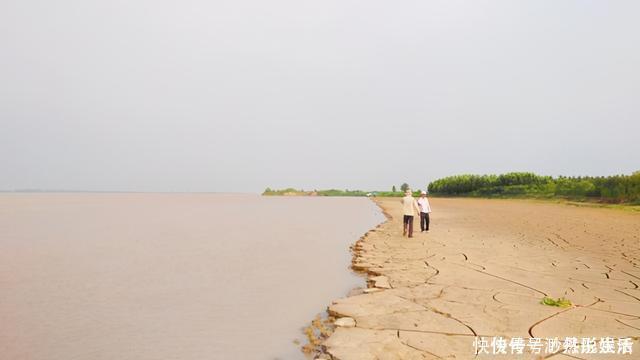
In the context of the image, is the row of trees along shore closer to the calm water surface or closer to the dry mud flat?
the dry mud flat

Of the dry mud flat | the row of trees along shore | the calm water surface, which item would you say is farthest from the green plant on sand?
the row of trees along shore

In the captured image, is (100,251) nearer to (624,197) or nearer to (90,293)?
(90,293)

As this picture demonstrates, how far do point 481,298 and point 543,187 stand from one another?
141 feet

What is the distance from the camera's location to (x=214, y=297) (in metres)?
6.06

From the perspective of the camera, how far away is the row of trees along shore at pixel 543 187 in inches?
1047

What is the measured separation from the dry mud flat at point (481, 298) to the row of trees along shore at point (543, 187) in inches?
769

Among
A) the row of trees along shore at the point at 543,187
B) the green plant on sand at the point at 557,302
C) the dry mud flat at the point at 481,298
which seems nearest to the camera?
the dry mud flat at the point at 481,298

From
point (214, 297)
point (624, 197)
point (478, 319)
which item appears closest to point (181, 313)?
point (214, 297)

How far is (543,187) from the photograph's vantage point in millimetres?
43062

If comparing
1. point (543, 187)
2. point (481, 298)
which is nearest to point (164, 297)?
point (481, 298)

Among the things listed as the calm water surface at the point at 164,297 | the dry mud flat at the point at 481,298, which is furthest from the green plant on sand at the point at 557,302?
the calm water surface at the point at 164,297

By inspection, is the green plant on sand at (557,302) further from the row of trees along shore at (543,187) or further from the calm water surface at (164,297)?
the row of trees along shore at (543,187)

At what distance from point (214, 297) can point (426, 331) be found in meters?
3.21

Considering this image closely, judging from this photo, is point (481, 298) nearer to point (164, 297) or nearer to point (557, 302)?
point (557, 302)
